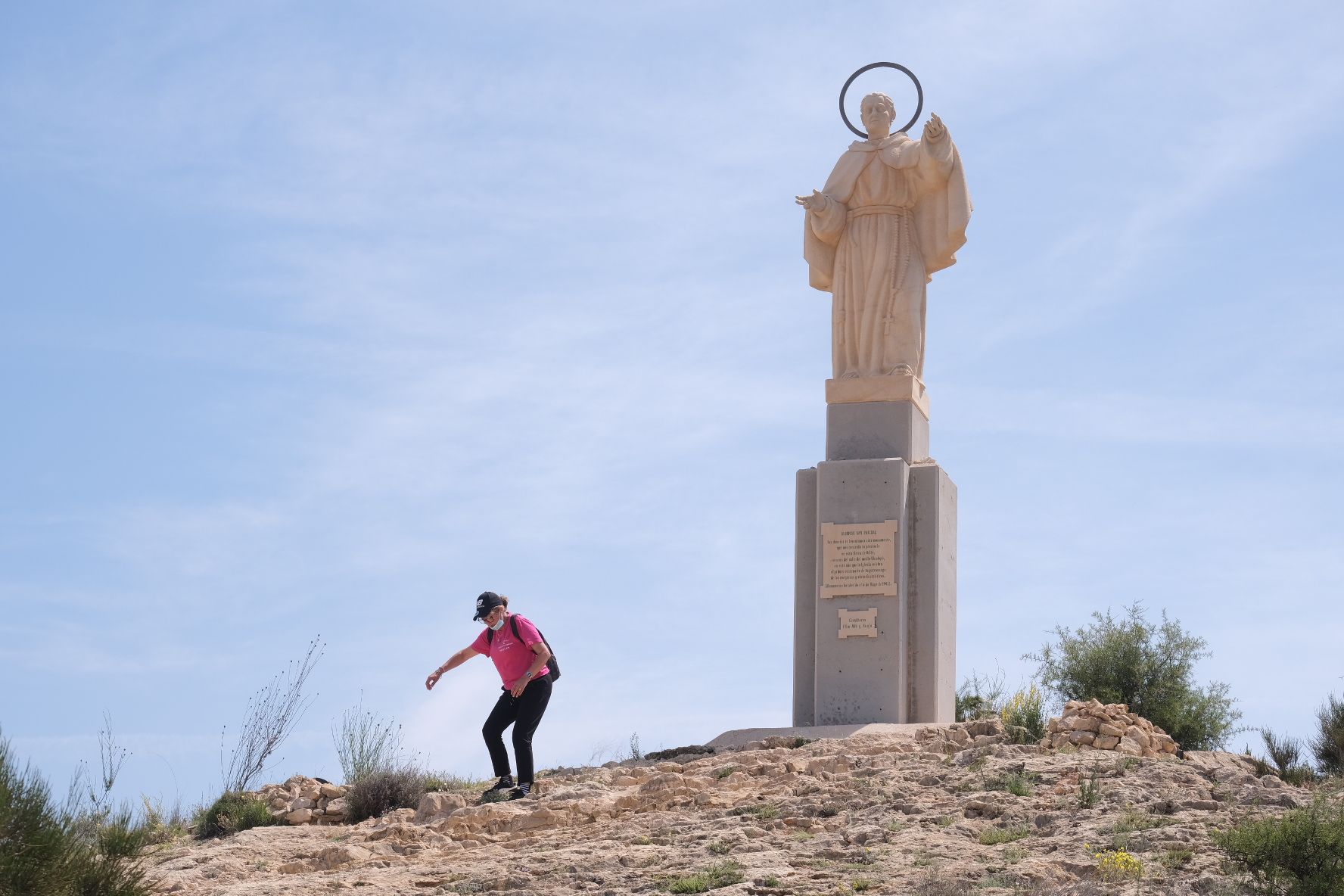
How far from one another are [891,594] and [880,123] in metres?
4.51

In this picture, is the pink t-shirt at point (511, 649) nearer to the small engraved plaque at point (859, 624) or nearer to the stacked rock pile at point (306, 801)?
the stacked rock pile at point (306, 801)

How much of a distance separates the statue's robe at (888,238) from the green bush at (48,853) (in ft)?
28.6

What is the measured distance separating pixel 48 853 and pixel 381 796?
438 cm

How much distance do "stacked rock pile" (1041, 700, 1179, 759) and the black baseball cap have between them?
3.91m

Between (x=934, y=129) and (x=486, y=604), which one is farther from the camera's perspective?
(x=934, y=129)

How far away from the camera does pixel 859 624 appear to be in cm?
1515

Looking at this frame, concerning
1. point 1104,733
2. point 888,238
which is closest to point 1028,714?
point 1104,733

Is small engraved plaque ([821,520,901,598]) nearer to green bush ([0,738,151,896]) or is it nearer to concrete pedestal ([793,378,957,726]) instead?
concrete pedestal ([793,378,957,726])

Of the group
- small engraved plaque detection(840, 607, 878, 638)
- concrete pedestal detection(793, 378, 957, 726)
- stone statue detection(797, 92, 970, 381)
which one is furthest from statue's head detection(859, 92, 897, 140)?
small engraved plaque detection(840, 607, 878, 638)

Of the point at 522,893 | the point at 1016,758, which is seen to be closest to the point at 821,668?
the point at 1016,758

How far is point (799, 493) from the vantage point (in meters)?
15.9

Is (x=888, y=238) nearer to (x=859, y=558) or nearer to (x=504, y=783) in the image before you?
(x=859, y=558)

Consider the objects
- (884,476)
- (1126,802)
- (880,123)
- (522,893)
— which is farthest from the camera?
(880,123)

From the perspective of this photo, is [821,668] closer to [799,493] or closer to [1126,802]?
[799,493]
